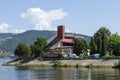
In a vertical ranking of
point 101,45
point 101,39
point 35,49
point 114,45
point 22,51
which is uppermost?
point 101,39

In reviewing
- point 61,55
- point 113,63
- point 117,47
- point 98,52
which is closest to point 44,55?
point 61,55

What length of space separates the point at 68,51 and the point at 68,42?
17482 millimetres

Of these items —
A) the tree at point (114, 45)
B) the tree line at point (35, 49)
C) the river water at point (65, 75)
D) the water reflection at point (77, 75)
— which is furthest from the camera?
the tree line at point (35, 49)

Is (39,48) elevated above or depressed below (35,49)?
above

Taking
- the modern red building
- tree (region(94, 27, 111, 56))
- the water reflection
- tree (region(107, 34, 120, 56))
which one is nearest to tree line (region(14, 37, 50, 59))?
the modern red building

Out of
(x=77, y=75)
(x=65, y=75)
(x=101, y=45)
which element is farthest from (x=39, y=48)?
(x=77, y=75)

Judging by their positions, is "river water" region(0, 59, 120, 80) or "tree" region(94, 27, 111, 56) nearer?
"river water" region(0, 59, 120, 80)

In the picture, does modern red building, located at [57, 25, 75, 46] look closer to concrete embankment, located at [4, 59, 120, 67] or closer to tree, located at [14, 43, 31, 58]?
tree, located at [14, 43, 31, 58]

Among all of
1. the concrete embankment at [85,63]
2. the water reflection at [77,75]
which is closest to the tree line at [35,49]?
the concrete embankment at [85,63]

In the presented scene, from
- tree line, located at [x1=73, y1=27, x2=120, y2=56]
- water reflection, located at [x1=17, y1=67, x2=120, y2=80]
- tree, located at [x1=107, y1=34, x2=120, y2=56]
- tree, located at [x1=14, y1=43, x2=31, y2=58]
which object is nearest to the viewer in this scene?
Answer: water reflection, located at [x1=17, y1=67, x2=120, y2=80]

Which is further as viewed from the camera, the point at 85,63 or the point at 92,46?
the point at 92,46

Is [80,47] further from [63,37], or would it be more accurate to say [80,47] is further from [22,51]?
[22,51]

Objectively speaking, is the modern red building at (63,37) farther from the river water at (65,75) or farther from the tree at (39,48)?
the river water at (65,75)

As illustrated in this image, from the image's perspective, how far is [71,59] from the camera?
440ft
